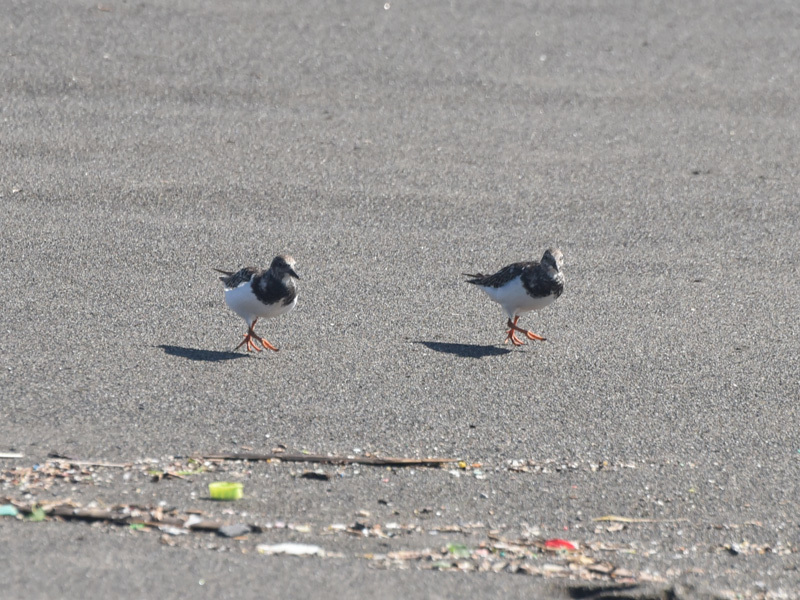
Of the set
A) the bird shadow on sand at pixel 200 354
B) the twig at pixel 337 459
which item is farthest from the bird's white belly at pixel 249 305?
the twig at pixel 337 459

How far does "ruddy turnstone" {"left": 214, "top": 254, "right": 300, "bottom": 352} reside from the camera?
6.49 metres

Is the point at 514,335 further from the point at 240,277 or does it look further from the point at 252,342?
the point at 240,277

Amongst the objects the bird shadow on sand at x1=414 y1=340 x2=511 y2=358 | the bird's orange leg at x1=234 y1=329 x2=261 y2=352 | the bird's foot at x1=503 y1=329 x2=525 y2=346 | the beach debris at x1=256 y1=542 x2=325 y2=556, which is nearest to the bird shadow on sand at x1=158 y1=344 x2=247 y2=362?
the bird's orange leg at x1=234 y1=329 x2=261 y2=352

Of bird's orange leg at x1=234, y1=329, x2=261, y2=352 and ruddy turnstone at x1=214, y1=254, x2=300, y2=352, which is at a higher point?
ruddy turnstone at x1=214, y1=254, x2=300, y2=352

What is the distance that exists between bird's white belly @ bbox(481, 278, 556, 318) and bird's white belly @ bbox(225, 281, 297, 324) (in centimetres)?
143

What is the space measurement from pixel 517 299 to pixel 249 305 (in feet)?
5.78

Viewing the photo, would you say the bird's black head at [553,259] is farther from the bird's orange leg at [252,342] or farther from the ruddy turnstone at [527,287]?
the bird's orange leg at [252,342]

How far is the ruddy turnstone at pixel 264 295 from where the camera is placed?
6.49 m

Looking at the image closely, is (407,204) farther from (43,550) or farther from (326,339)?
(43,550)

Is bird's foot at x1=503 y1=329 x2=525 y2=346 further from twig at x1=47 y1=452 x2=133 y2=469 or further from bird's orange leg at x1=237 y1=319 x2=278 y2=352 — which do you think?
twig at x1=47 y1=452 x2=133 y2=469

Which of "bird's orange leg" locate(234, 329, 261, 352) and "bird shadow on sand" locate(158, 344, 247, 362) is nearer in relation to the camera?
"bird shadow on sand" locate(158, 344, 247, 362)

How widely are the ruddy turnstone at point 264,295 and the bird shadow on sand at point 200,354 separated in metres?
0.11

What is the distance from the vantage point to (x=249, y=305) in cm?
655

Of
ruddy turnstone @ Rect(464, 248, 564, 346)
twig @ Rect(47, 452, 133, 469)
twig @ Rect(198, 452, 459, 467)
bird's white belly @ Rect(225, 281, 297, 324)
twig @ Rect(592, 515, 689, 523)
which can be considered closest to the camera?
twig @ Rect(592, 515, 689, 523)
